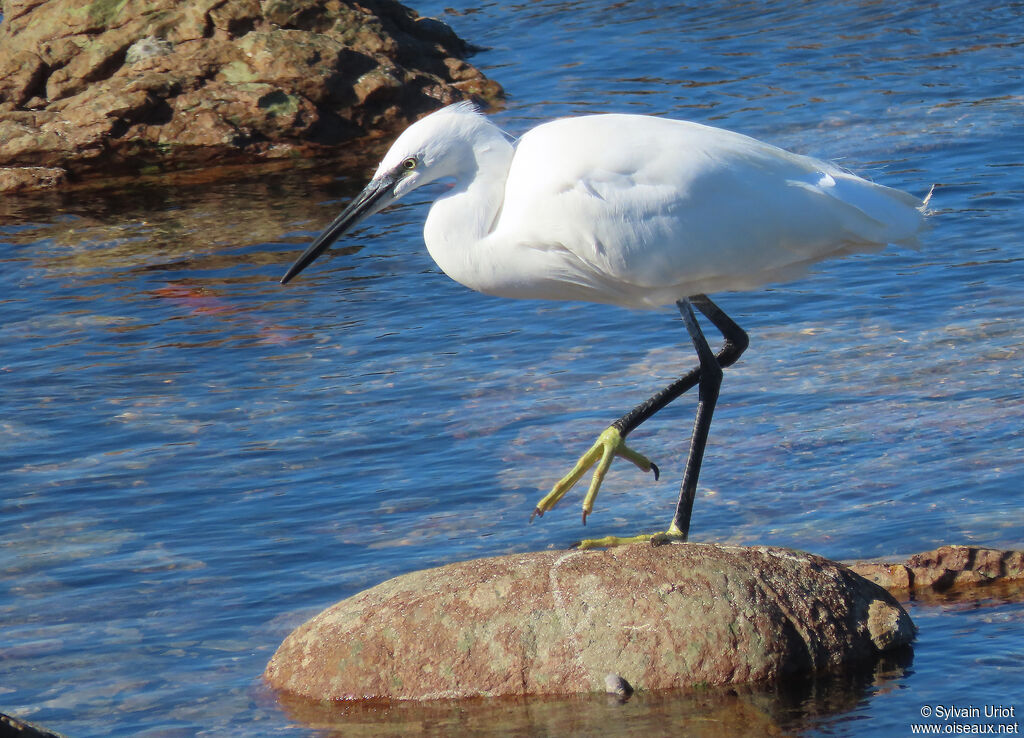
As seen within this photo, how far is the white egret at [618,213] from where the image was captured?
5465 millimetres

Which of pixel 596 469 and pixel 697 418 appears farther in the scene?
pixel 697 418

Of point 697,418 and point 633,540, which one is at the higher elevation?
point 697,418

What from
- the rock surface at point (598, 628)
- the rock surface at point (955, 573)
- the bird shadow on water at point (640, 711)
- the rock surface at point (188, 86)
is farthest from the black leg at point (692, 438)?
the rock surface at point (188, 86)

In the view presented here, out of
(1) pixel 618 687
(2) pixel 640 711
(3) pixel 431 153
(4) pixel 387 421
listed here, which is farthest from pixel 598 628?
(4) pixel 387 421

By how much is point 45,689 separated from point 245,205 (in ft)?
24.9

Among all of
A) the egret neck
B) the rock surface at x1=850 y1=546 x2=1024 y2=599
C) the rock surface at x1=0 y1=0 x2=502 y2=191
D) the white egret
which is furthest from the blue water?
the egret neck

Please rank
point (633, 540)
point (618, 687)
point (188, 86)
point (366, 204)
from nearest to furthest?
point (618, 687), point (633, 540), point (366, 204), point (188, 86)

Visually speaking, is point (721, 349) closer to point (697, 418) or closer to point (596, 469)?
point (697, 418)

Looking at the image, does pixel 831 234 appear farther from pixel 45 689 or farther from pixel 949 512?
pixel 45 689

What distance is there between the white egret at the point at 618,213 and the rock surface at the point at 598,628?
0.60 m

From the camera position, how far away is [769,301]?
30.3 ft

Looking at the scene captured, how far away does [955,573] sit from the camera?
532 centimetres

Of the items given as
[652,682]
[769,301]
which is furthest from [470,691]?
[769,301]

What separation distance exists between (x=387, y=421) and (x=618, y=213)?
8.74 ft
